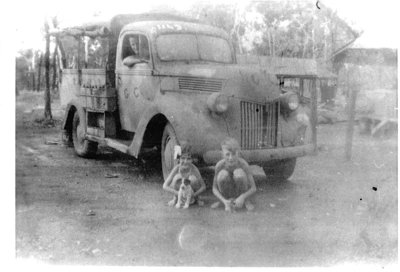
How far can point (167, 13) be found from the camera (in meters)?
6.06

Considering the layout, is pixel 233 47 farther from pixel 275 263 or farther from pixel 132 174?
pixel 275 263

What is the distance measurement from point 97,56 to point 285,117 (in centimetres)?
427

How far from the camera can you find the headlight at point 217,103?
14.2 feet

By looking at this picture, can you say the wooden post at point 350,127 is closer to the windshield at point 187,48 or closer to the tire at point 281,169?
the tire at point 281,169

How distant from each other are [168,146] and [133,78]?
1.23m

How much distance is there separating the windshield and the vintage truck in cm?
1

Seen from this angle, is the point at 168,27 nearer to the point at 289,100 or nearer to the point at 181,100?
the point at 181,100

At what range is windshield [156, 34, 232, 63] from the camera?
5.21 meters

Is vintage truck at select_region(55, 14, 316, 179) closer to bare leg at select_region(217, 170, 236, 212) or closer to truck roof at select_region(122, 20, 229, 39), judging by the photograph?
truck roof at select_region(122, 20, 229, 39)

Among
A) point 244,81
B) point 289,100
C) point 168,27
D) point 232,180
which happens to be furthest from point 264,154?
point 168,27

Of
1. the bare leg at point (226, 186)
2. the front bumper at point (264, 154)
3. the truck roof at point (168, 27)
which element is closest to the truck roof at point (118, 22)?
the truck roof at point (168, 27)

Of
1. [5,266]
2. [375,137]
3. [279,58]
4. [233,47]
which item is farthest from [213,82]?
[279,58]

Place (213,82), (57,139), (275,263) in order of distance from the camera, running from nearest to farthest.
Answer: (275,263)
(213,82)
(57,139)

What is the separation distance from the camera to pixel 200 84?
4.59 m
